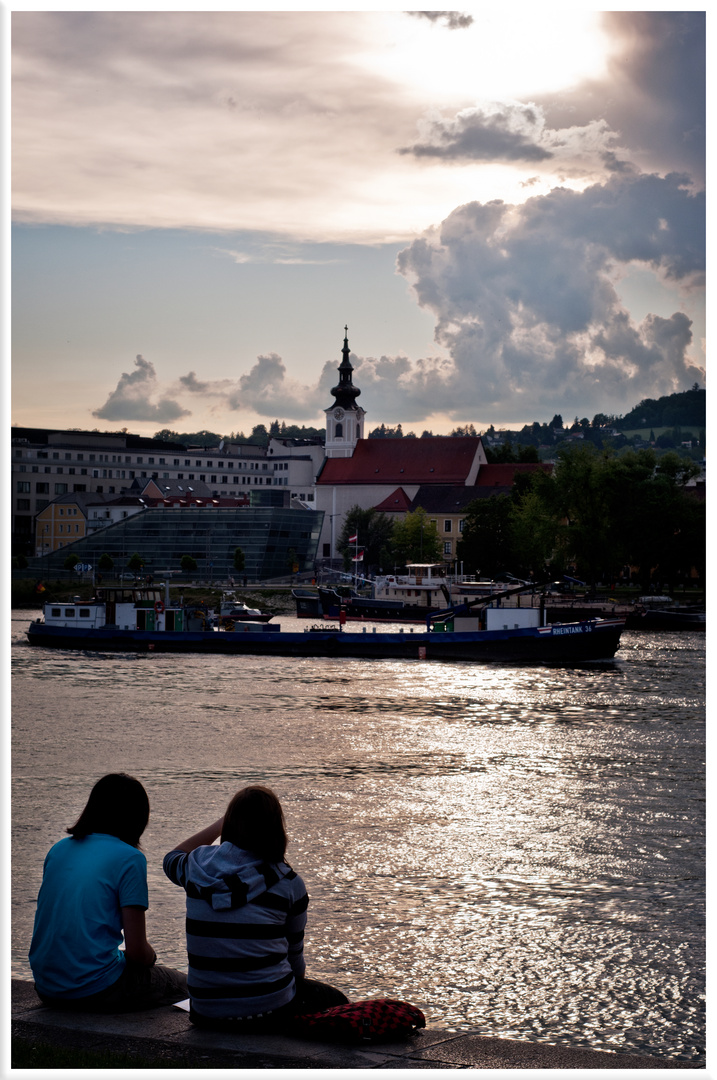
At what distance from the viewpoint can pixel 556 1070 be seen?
4.74 m

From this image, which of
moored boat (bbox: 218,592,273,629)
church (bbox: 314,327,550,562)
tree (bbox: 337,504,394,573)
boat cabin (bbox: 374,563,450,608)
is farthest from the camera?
church (bbox: 314,327,550,562)

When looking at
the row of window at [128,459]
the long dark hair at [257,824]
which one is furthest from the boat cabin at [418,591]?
the long dark hair at [257,824]

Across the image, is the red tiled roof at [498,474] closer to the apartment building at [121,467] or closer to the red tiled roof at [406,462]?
the red tiled roof at [406,462]

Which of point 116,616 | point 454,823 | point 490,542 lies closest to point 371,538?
point 490,542

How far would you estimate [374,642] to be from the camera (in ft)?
164

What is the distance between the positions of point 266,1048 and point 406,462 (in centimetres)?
12850

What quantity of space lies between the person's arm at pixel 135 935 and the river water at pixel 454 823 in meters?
3.92

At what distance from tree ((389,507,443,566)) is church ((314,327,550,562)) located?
558 inches

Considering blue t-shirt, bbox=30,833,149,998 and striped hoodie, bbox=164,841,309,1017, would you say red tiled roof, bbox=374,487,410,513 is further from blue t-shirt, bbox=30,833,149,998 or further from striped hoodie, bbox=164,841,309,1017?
striped hoodie, bbox=164,841,309,1017

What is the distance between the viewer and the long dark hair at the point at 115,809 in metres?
4.99

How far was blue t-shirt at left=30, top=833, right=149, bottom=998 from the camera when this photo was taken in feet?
16.5

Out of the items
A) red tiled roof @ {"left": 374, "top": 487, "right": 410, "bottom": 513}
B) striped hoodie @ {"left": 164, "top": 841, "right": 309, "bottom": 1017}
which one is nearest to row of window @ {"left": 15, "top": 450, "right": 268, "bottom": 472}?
red tiled roof @ {"left": 374, "top": 487, "right": 410, "bottom": 513}

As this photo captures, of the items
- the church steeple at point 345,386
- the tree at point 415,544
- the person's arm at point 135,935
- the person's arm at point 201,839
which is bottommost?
the person's arm at point 135,935

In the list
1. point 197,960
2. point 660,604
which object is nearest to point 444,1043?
point 197,960
